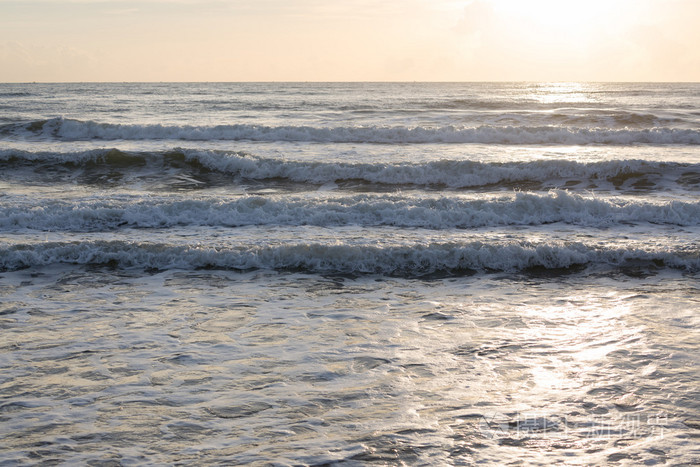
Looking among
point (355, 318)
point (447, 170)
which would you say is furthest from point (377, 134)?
point (355, 318)

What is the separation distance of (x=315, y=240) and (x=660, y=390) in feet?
18.1

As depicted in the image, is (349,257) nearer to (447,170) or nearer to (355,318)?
(355,318)

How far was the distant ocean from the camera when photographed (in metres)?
3.77

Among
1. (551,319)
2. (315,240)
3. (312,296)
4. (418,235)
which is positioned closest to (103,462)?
(312,296)

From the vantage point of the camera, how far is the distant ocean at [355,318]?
148 inches

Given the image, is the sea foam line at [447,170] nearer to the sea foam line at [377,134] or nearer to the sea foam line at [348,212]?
the sea foam line at [348,212]

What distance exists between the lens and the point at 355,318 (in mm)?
6004

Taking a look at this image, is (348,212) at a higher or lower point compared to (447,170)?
lower

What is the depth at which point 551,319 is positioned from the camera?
5918 mm

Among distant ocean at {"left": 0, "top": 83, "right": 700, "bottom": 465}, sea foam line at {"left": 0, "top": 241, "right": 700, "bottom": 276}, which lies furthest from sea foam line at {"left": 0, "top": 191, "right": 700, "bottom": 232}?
sea foam line at {"left": 0, "top": 241, "right": 700, "bottom": 276}

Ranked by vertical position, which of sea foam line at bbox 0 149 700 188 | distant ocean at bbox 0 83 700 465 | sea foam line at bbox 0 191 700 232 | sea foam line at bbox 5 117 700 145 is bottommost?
distant ocean at bbox 0 83 700 465

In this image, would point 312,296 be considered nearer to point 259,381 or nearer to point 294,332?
point 294,332

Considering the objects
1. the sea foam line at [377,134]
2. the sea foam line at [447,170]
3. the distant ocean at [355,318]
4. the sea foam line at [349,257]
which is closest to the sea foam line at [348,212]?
the distant ocean at [355,318]

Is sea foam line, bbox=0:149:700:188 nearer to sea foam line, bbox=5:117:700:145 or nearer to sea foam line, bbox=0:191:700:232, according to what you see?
sea foam line, bbox=0:191:700:232
